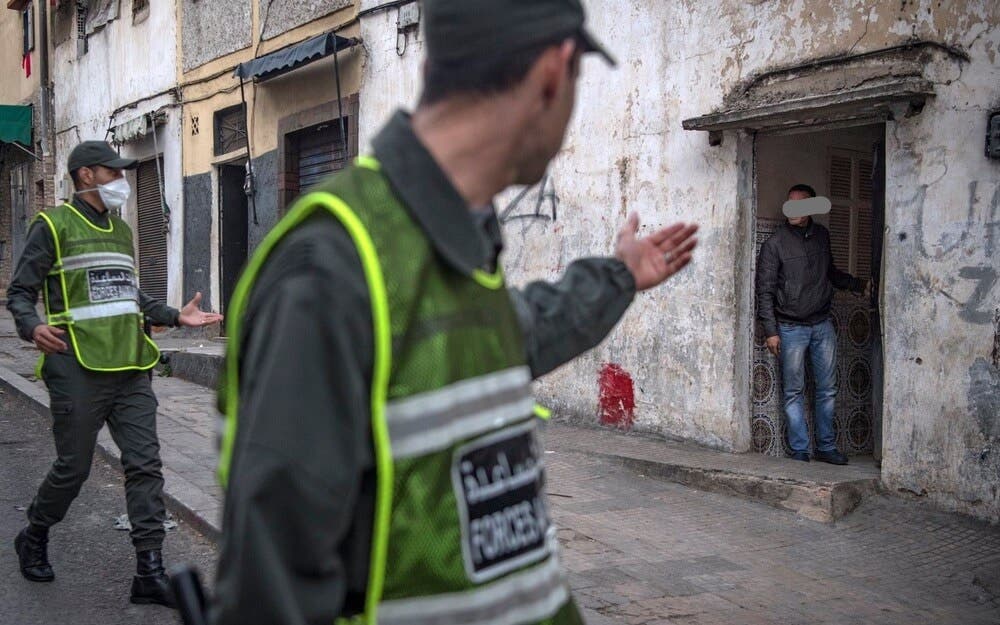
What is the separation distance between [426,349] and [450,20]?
44 centimetres

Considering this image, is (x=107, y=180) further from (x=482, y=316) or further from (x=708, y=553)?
(x=482, y=316)

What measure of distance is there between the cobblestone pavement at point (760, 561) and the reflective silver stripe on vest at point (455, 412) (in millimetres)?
Result: 3021

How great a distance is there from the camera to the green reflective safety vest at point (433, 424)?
4.08ft

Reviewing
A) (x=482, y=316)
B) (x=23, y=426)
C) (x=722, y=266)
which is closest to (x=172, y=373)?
(x=23, y=426)

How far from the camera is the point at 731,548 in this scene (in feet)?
17.6

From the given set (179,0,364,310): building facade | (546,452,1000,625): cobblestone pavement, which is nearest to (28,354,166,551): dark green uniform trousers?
(546,452,1000,625): cobblestone pavement

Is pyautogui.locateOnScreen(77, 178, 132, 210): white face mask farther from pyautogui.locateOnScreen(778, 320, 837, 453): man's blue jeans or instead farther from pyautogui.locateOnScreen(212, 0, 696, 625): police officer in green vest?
pyautogui.locateOnScreen(778, 320, 837, 453): man's blue jeans

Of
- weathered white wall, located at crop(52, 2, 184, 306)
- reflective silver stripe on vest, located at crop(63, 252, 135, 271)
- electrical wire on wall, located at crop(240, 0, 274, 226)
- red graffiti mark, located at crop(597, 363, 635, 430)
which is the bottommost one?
red graffiti mark, located at crop(597, 363, 635, 430)

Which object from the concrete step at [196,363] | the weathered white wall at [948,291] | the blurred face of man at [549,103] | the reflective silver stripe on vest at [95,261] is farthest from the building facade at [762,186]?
the blurred face of man at [549,103]

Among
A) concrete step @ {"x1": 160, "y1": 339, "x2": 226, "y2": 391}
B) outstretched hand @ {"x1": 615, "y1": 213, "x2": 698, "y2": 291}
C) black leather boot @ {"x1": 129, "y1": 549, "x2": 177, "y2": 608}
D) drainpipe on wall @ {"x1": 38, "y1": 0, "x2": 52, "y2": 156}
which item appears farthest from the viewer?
drainpipe on wall @ {"x1": 38, "y1": 0, "x2": 52, "y2": 156}

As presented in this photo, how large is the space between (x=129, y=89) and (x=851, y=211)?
525 inches

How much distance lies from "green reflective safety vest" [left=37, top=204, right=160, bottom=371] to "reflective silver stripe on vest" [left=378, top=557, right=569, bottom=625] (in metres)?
3.58

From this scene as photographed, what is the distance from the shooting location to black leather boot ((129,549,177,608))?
4.46 m

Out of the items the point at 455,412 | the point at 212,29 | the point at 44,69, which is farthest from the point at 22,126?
the point at 455,412
